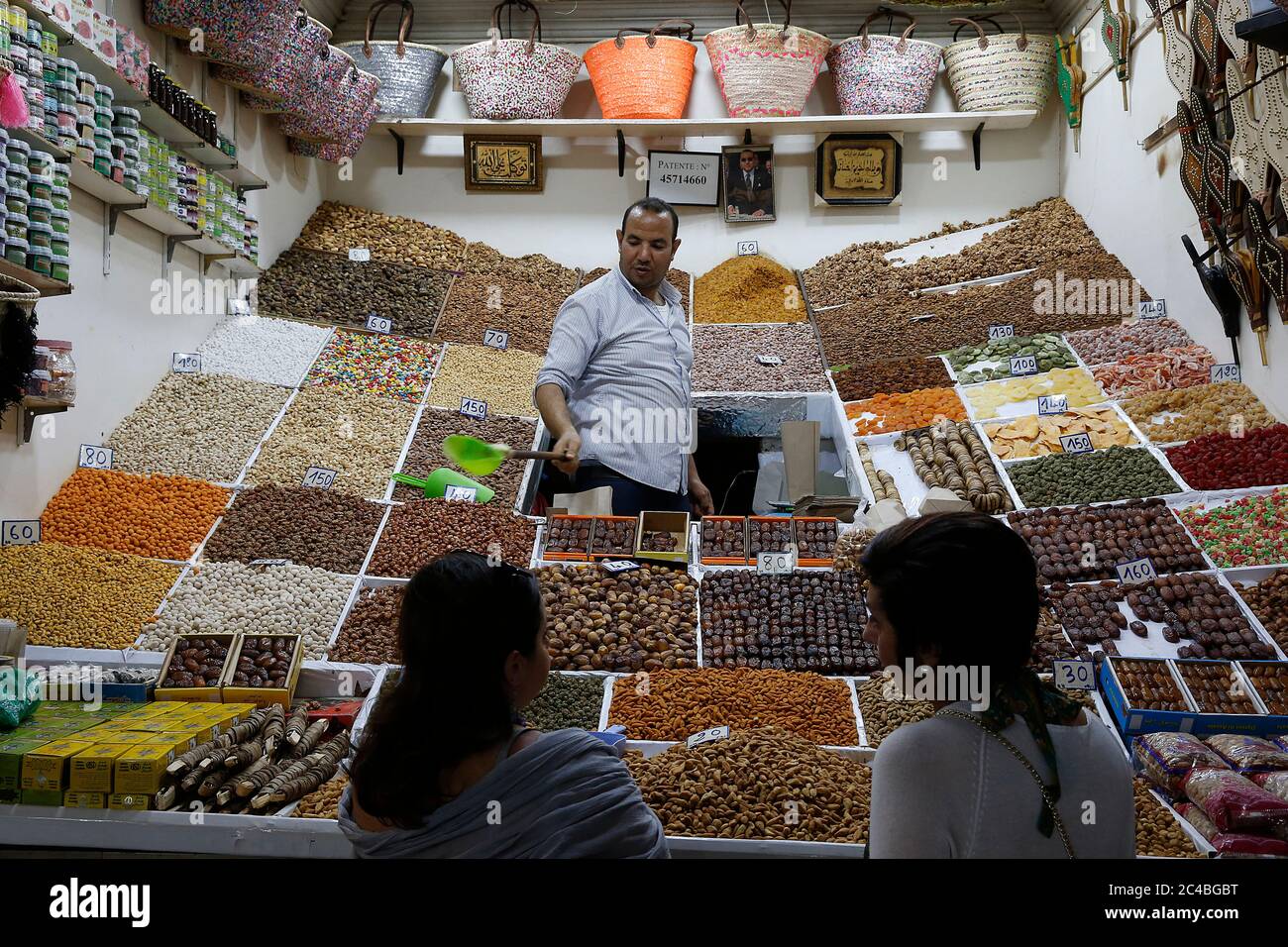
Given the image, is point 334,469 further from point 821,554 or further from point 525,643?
point 525,643

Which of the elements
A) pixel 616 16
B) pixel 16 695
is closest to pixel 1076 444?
pixel 16 695

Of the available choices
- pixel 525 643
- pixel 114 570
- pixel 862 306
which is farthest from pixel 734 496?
pixel 525 643

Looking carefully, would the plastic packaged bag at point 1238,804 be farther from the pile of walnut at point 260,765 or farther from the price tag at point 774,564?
the pile of walnut at point 260,765

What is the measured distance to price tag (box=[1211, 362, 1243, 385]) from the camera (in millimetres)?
4605

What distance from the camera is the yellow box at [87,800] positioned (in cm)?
247

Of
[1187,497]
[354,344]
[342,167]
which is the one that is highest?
[342,167]

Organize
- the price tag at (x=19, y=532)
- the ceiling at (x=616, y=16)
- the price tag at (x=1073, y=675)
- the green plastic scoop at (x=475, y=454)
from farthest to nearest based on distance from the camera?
the ceiling at (x=616, y=16) < the price tag at (x=19, y=532) < the green plastic scoop at (x=475, y=454) < the price tag at (x=1073, y=675)

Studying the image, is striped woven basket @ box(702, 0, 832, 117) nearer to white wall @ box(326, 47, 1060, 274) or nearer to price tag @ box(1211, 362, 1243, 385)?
white wall @ box(326, 47, 1060, 274)

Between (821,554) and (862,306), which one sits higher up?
(862,306)

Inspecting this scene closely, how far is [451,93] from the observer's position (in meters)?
6.91

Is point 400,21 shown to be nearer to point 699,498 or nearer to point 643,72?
point 643,72

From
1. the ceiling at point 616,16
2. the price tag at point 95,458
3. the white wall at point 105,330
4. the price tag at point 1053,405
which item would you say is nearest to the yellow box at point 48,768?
the white wall at point 105,330

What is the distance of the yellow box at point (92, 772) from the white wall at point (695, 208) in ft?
16.3

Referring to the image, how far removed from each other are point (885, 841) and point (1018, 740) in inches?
8.2
